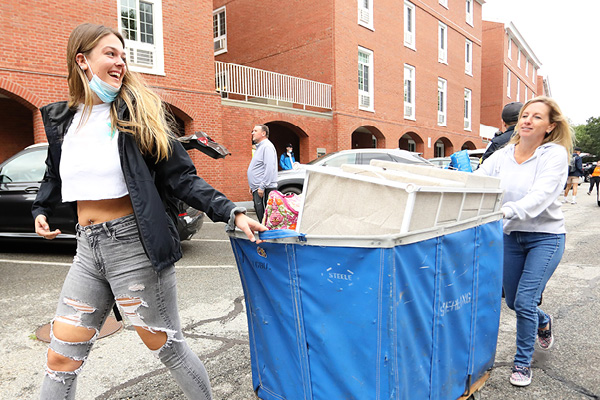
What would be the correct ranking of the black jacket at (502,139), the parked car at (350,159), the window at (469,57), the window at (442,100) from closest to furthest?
1. the black jacket at (502,139)
2. the parked car at (350,159)
3. the window at (442,100)
4. the window at (469,57)

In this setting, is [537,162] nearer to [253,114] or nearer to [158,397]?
[158,397]

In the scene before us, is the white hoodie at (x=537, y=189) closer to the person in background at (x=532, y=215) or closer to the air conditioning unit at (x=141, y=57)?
the person in background at (x=532, y=215)

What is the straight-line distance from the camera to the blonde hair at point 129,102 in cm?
181

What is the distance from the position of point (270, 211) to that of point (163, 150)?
1.99 ft

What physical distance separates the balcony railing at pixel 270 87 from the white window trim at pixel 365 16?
12.0ft

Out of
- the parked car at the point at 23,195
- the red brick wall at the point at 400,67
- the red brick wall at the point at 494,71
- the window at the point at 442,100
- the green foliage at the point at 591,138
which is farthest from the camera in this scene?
the green foliage at the point at 591,138

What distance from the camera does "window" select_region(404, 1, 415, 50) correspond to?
21.0m

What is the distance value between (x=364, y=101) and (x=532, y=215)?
16.5 m

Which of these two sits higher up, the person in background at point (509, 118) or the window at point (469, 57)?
the window at point (469, 57)

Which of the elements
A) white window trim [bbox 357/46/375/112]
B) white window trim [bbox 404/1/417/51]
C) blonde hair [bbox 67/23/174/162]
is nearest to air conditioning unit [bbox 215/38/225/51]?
white window trim [bbox 357/46/375/112]

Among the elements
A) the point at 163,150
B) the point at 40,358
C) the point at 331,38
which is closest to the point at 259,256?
the point at 163,150

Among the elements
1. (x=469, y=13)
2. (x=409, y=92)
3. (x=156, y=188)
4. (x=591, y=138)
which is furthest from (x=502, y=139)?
(x=591, y=138)

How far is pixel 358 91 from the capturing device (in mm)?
17828

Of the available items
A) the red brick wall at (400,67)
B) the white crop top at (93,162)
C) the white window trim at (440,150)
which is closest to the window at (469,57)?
the red brick wall at (400,67)
